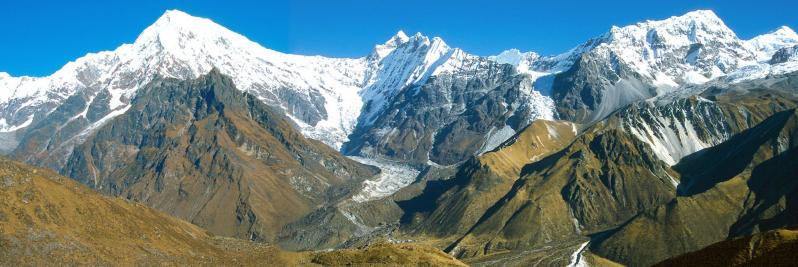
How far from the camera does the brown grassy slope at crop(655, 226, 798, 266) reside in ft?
451

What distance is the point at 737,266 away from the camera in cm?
13988

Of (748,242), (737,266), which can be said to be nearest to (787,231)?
(748,242)

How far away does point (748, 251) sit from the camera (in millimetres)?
146125

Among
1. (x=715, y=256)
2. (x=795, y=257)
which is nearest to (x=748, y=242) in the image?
(x=715, y=256)

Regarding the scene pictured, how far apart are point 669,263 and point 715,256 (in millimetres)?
8701

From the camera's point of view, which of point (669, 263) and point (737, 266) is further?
point (669, 263)

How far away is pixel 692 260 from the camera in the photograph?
493 ft

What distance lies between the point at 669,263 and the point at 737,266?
14.9 m

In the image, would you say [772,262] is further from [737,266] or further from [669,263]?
[669,263]

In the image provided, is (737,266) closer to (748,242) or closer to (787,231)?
(748,242)

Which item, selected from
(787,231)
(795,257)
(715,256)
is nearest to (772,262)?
(795,257)

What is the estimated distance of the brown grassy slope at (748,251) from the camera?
13740 cm

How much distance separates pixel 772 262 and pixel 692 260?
60.8 ft

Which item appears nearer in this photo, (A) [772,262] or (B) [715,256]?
(A) [772,262]
